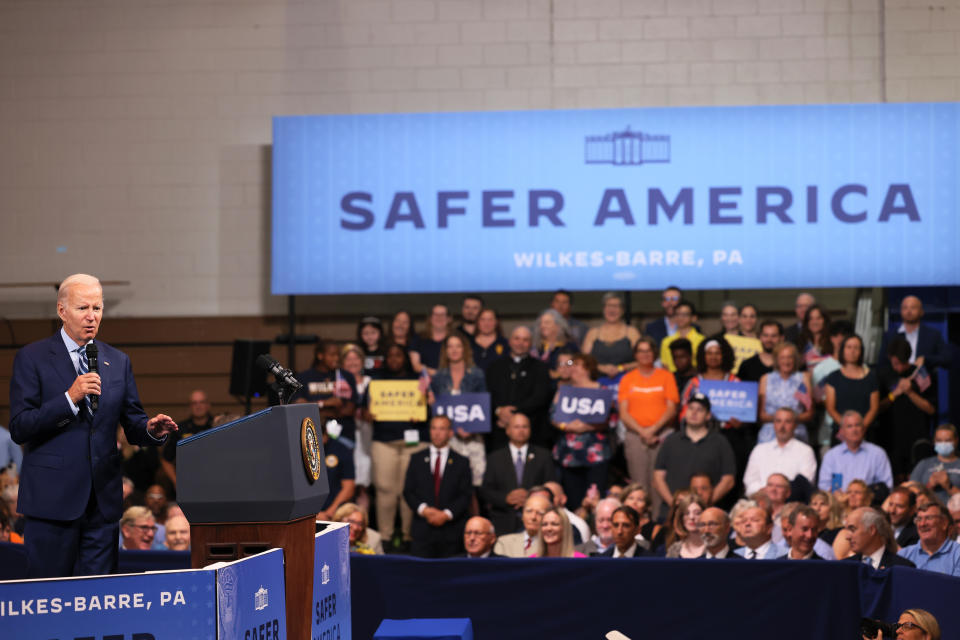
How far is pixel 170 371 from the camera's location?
1023 cm

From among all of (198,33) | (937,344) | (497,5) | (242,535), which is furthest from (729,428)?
(198,33)

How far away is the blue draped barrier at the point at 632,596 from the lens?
451 centimetres

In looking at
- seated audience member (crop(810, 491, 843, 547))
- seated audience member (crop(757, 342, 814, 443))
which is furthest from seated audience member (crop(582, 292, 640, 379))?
seated audience member (crop(810, 491, 843, 547))

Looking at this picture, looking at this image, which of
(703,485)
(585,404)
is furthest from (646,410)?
(703,485)

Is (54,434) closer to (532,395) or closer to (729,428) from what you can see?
(532,395)

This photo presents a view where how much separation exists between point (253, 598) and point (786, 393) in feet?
18.6

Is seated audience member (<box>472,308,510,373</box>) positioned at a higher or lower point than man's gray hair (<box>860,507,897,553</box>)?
higher

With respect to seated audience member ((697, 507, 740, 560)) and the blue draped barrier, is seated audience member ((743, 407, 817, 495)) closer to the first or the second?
seated audience member ((697, 507, 740, 560))

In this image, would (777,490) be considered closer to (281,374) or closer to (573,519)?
(573,519)

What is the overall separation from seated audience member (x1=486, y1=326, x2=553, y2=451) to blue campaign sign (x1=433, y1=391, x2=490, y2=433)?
142mm

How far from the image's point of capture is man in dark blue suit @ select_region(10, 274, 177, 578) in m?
3.24

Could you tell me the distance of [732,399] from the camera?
765 centimetres

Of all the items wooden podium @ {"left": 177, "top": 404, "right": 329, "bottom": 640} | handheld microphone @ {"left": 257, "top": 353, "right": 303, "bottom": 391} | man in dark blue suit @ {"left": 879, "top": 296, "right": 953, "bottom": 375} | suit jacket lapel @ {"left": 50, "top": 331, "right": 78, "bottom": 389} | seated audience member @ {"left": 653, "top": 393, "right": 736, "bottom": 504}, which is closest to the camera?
wooden podium @ {"left": 177, "top": 404, "right": 329, "bottom": 640}

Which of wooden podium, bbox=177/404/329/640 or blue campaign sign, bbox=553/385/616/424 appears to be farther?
blue campaign sign, bbox=553/385/616/424
